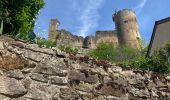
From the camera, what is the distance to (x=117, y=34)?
5606cm

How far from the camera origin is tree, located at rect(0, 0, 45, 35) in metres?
7.74

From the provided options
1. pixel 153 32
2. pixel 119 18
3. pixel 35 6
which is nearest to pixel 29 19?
pixel 35 6

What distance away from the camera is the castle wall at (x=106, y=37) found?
166 feet

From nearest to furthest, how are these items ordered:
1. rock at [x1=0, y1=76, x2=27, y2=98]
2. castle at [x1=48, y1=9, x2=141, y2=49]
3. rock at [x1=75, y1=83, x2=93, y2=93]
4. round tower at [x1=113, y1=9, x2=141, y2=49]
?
rock at [x1=0, y1=76, x2=27, y2=98] → rock at [x1=75, y1=83, x2=93, y2=93] → castle at [x1=48, y1=9, x2=141, y2=49] → round tower at [x1=113, y1=9, x2=141, y2=49]

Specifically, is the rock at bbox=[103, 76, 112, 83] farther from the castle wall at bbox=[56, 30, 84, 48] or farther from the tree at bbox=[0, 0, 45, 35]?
the castle wall at bbox=[56, 30, 84, 48]

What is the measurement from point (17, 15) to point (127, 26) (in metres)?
50.5

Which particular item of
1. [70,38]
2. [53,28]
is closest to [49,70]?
[70,38]

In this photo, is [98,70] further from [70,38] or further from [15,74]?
[70,38]

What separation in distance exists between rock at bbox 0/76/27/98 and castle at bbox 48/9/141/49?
38559 mm

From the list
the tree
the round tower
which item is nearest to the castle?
the round tower

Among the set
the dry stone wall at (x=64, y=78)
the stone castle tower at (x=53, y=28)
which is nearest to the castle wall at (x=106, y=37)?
the stone castle tower at (x=53, y=28)

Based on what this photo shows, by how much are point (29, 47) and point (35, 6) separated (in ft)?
13.0

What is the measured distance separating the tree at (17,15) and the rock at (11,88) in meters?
2.03

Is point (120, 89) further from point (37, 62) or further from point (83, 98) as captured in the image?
point (37, 62)
